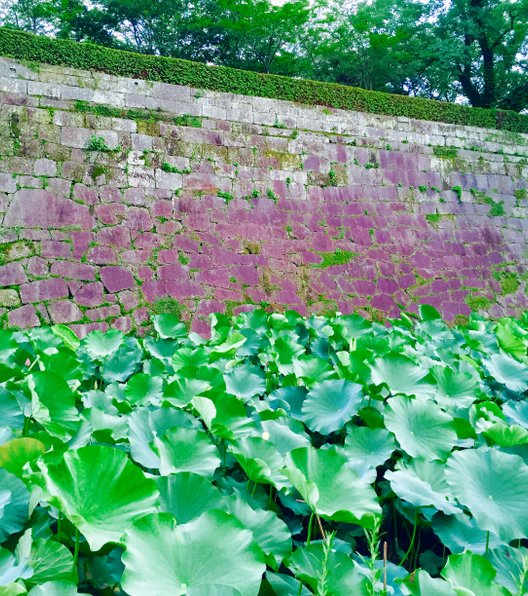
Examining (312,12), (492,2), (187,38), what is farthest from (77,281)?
(492,2)

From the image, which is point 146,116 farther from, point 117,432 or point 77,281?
point 117,432

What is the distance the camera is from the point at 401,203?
6996mm

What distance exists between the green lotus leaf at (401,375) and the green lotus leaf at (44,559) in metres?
0.82

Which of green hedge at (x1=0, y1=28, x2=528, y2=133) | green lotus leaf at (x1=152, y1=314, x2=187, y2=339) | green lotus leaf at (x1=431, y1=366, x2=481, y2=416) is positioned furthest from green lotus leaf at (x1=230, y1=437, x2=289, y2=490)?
green hedge at (x1=0, y1=28, x2=528, y2=133)

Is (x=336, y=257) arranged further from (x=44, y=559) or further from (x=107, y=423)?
(x=44, y=559)

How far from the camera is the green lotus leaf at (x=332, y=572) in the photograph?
0.63 m

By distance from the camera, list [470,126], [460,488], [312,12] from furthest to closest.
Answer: [312,12]
[470,126]
[460,488]

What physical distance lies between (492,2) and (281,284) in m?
11.2

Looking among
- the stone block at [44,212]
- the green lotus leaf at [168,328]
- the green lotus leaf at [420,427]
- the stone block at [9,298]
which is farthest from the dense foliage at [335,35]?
the green lotus leaf at [420,427]

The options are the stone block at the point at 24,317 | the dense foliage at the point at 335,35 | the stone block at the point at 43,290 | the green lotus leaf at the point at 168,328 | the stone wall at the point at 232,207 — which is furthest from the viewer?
the dense foliage at the point at 335,35

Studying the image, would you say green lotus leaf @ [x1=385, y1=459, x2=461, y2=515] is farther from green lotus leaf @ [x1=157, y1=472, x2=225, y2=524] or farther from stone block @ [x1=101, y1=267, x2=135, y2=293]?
stone block @ [x1=101, y1=267, x2=135, y2=293]

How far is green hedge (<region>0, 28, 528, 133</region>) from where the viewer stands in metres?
5.34

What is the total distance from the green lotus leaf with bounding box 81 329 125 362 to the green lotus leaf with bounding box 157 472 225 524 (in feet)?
3.47

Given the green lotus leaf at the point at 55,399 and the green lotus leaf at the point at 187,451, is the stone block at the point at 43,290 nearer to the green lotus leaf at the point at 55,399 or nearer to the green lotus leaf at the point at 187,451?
the green lotus leaf at the point at 55,399
